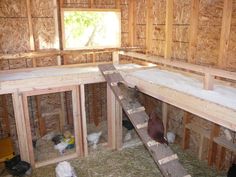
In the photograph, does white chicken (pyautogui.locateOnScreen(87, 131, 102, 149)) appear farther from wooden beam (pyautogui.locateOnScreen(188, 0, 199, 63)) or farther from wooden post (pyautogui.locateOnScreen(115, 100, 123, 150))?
wooden beam (pyautogui.locateOnScreen(188, 0, 199, 63))

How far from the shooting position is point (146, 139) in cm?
→ 370

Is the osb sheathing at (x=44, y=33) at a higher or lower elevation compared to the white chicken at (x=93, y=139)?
higher

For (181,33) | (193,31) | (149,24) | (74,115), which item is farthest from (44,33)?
(193,31)

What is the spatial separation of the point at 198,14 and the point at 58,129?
4136 mm

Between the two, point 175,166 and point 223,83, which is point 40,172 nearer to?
point 175,166

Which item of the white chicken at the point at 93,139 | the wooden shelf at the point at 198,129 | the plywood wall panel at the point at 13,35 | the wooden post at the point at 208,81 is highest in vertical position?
the plywood wall panel at the point at 13,35

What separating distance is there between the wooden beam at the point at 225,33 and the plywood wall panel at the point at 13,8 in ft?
12.5

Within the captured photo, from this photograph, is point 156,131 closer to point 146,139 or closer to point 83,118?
point 146,139

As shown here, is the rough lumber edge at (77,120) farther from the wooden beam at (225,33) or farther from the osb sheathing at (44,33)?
the wooden beam at (225,33)

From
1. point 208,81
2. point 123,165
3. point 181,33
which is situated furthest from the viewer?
point 123,165

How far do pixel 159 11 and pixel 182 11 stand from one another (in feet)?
2.10

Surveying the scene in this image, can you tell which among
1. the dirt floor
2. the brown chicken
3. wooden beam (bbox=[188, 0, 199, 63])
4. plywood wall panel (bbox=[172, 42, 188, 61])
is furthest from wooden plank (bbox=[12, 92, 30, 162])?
wooden beam (bbox=[188, 0, 199, 63])

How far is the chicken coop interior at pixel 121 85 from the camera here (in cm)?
384

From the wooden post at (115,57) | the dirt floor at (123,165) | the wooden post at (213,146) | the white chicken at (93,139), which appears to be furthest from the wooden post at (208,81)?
the white chicken at (93,139)
